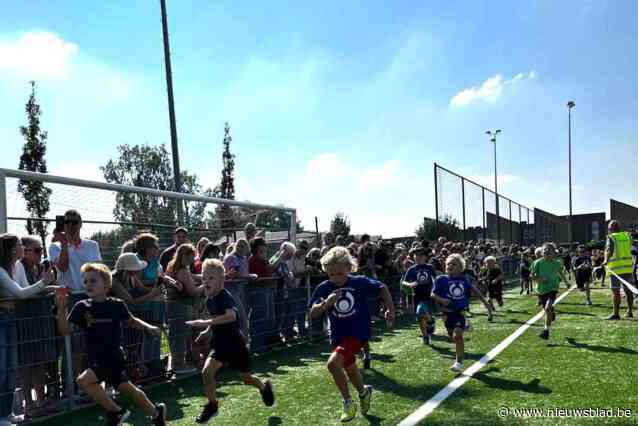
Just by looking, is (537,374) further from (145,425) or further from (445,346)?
(145,425)

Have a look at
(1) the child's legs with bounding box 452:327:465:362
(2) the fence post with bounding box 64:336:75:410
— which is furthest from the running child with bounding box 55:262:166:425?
(1) the child's legs with bounding box 452:327:465:362

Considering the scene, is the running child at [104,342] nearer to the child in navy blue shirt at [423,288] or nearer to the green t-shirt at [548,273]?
the child in navy blue shirt at [423,288]

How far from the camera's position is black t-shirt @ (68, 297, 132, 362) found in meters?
5.03

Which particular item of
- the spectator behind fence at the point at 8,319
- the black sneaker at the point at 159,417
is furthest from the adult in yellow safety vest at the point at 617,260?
the spectator behind fence at the point at 8,319

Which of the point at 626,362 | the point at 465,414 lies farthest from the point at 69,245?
the point at 626,362

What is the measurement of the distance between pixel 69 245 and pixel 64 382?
1540 millimetres

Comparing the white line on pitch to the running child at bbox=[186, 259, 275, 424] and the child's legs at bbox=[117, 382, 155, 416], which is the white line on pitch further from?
the child's legs at bbox=[117, 382, 155, 416]

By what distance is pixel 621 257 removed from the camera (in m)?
12.1

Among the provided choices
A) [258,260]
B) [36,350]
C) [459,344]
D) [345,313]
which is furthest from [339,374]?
[258,260]

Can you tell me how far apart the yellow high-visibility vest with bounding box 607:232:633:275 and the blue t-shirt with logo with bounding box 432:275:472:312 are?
17.9ft

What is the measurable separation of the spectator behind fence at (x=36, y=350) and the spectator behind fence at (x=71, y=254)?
18.0 inches

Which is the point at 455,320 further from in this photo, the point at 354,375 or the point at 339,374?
the point at 339,374

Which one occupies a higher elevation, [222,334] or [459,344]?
[222,334]

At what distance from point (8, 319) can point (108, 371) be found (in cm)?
144
